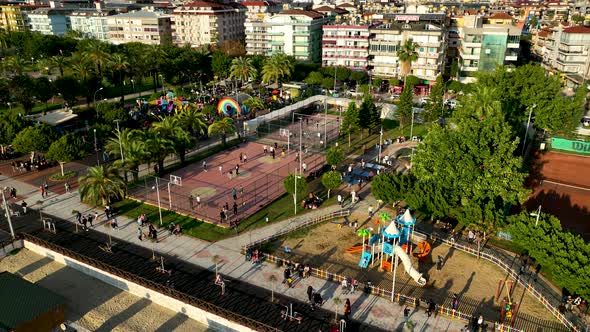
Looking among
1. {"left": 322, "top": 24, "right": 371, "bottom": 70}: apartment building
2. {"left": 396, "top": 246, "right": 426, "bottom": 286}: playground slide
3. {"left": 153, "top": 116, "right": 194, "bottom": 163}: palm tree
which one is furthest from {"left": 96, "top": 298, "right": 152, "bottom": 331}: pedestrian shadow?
{"left": 322, "top": 24, "right": 371, "bottom": 70}: apartment building

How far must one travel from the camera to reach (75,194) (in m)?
54.3

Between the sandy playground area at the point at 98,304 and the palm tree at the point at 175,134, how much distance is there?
23.0m

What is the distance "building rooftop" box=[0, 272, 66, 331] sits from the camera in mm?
30094

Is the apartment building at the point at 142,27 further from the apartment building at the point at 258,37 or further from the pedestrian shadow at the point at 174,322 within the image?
the pedestrian shadow at the point at 174,322

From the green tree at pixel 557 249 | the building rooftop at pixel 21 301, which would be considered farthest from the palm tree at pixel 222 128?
the green tree at pixel 557 249

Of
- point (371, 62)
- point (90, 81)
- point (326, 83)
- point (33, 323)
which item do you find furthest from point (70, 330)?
point (371, 62)

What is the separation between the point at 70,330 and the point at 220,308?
11.3 meters

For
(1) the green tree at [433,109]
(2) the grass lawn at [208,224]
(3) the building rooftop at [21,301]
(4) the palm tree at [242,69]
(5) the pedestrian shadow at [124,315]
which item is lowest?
(5) the pedestrian shadow at [124,315]

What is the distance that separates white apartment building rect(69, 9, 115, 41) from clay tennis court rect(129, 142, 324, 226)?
125 m

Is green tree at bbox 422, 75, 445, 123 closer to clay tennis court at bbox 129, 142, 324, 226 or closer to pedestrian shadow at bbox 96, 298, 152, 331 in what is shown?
clay tennis court at bbox 129, 142, 324, 226

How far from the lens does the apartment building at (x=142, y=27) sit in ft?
501

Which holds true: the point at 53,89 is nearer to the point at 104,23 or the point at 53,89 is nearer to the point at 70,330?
the point at 70,330

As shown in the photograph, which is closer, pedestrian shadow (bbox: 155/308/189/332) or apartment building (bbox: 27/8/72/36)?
pedestrian shadow (bbox: 155/308/189/332)

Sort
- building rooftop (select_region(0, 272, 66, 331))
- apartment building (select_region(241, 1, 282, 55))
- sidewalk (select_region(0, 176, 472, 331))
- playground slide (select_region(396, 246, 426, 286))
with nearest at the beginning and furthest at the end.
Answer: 1. building rooftop (select_region(0, 272, 66, 331))
2. sidewalk (select_region(0, 176, 472, 331))
3. playground slide (select_region(396, 246, 426, 286))
4. apartment building (select_region(241, 1, 282, 55))
